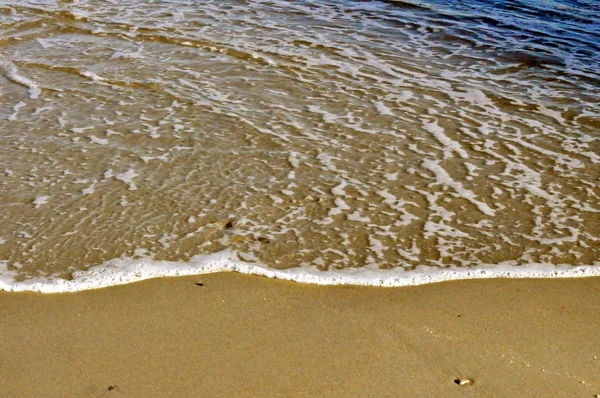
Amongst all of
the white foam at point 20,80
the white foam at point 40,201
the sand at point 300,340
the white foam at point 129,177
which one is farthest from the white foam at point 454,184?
the white foam at point 20,80

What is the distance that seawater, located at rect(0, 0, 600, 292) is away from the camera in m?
4.44

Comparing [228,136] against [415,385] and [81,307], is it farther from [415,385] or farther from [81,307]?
[415,385]

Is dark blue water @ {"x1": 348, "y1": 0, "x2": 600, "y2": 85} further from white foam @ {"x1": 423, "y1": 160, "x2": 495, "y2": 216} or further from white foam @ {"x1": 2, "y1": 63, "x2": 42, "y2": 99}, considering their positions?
white foam @ {"x1": 2, "y1": 63, "x2": 42, "y2": 99}

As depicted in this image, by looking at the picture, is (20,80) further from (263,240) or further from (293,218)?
(263,240)

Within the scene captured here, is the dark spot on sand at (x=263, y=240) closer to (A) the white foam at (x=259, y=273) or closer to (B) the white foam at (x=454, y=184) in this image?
(A) the white foam at (x=259, y=273)

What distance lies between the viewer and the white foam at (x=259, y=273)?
408 centimetres

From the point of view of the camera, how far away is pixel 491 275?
4301 millimetres

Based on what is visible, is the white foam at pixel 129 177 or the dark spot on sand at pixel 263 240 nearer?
the dark spot on sand at pixel 263 240

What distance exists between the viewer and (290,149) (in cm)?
589

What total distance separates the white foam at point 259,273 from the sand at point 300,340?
0.23 feet

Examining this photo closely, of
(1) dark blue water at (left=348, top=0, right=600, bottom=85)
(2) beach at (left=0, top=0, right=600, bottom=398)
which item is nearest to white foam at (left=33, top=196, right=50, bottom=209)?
(2) beach at (left=0, top=0, right=600, bottom=398)

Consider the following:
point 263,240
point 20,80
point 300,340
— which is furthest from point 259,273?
point 20,80

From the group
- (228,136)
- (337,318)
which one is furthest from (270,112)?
(337,318)

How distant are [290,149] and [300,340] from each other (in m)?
2.50
